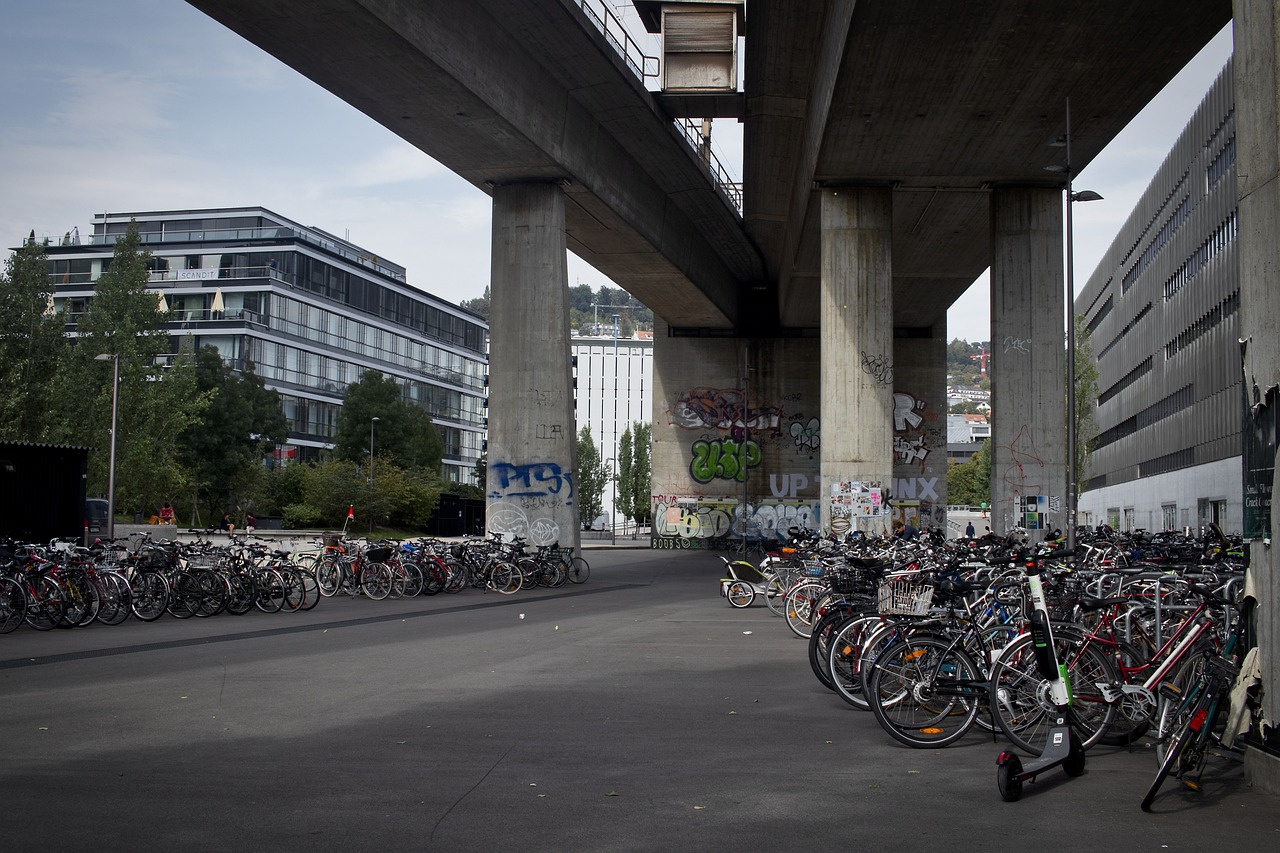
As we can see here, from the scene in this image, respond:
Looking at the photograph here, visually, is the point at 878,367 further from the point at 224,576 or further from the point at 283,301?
the point at 283,301

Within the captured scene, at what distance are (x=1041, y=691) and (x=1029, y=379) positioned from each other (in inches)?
859

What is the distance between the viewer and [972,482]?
126m

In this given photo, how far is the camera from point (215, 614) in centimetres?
1886

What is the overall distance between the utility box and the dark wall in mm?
15538

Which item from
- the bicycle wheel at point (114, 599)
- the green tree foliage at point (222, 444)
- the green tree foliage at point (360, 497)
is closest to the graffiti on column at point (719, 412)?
the green tree foliage at point (360, 497)

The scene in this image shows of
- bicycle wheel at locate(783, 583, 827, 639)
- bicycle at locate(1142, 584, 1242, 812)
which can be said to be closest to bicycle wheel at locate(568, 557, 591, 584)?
bicycle wheel at locate(783, 583, 827, 639)

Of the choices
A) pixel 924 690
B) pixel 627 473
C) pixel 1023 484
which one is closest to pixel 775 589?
pixel 1023 484

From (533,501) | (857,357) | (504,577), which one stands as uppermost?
(857,357)

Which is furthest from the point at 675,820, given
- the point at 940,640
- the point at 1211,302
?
the point at 1211,302

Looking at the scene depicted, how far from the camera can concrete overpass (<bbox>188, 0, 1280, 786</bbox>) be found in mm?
20000

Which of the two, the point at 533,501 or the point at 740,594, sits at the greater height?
the point at 533,501

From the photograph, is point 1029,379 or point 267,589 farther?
point 1029,379

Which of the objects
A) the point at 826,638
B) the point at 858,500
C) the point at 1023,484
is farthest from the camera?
the point at 858,500

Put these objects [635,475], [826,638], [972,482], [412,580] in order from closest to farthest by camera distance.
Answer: [826,638] → [412,580] → [635,475] → [972,482]
